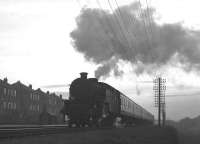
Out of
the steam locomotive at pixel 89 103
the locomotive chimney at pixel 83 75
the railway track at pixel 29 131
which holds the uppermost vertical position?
the locomotive chimney at pixel 83 75

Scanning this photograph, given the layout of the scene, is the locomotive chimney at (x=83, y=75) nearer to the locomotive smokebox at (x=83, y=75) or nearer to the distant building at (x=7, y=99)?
the locomotive smokebox at (x=83, y=75)

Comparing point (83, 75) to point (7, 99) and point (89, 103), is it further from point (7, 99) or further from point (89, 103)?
point (7, 99)

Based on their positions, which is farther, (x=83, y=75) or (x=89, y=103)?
(x=83, y=75)

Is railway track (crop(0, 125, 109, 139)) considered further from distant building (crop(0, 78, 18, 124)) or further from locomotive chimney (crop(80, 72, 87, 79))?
distant building (crop(0, 78, 18, 124))

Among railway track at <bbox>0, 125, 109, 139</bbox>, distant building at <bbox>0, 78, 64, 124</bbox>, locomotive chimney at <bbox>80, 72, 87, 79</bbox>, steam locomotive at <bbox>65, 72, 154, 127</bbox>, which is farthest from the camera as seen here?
distant building at <bbox>0, 78, 64, 124</bbox>

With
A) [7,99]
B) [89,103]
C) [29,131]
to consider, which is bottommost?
[29,131]

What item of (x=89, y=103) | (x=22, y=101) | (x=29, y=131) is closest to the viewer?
(x=29, y=131)

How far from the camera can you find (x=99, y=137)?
17.8 metres

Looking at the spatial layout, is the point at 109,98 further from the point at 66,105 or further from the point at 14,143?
the point at 14,143

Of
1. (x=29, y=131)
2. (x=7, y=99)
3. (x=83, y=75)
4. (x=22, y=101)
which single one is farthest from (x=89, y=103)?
(x=22, y=101)

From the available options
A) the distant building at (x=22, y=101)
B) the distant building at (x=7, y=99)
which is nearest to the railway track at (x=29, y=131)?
the distant building at (x=22, y=101)

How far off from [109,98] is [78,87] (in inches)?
113

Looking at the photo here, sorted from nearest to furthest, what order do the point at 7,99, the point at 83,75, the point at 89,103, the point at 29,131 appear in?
the point at 29,131, the point at 89,103, the point at 83,75, the point at 7,99

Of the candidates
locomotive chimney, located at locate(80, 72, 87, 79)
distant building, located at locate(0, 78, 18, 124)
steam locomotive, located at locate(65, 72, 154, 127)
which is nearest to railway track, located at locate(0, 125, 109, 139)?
steam locomotive, located at locate(65, 72, 154, 127)
